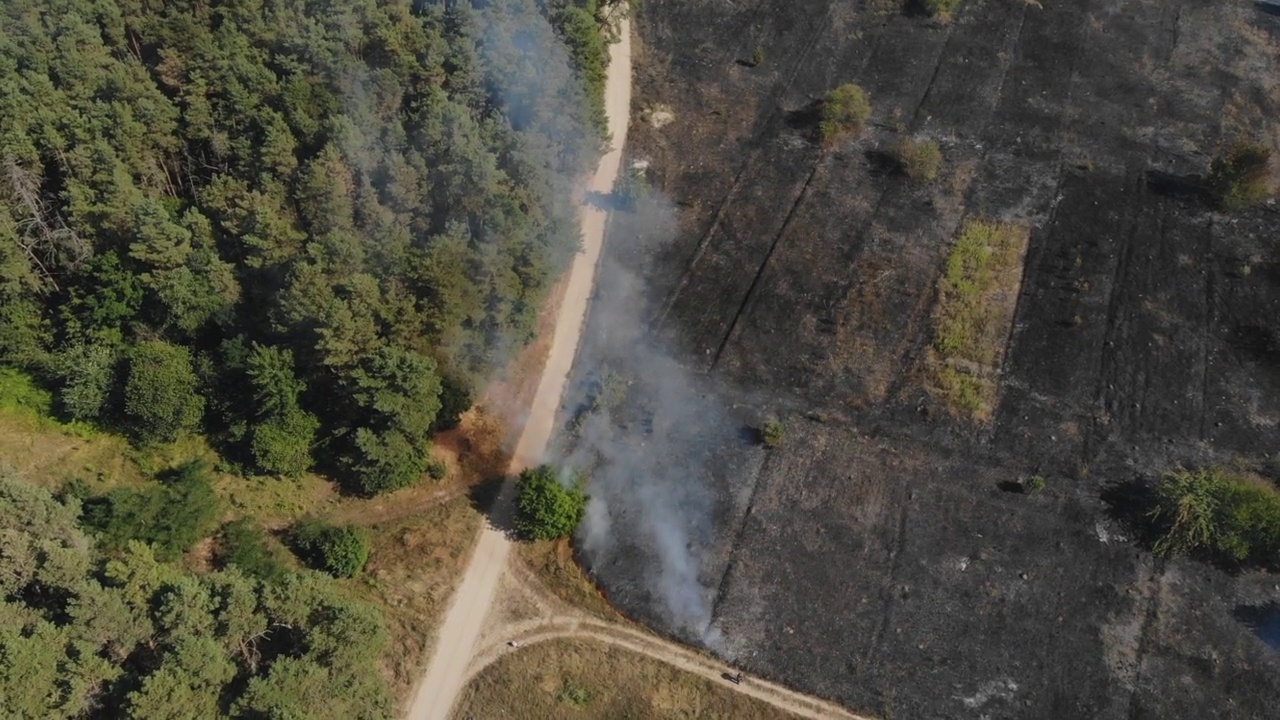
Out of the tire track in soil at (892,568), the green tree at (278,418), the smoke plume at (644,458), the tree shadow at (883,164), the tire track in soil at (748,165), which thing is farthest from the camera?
the tree shadow at (883,164)

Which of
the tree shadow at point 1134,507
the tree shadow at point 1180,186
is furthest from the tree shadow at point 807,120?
the tree shadow at point 1134,507

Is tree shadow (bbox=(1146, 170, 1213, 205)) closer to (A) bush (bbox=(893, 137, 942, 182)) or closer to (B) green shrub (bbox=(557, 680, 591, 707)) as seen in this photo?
(A) bush (bbox=(893, 137, 942, 182))

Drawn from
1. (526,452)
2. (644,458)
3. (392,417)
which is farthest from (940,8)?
(392,417)

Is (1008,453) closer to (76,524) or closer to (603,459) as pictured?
(603,459)

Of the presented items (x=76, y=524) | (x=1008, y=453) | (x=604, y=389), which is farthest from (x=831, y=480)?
(x=76, y=524)

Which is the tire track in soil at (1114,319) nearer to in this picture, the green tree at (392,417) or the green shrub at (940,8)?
the green shrub at (940,8)

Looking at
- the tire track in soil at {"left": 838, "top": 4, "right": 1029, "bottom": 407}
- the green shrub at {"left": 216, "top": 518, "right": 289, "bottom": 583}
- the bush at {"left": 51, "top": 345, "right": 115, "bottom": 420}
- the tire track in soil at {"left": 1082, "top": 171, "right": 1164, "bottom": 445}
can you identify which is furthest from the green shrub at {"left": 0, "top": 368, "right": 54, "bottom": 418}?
the tire track in soil at {"left": 1082, "top": 171, "right": 1164, "bottom": 445}
